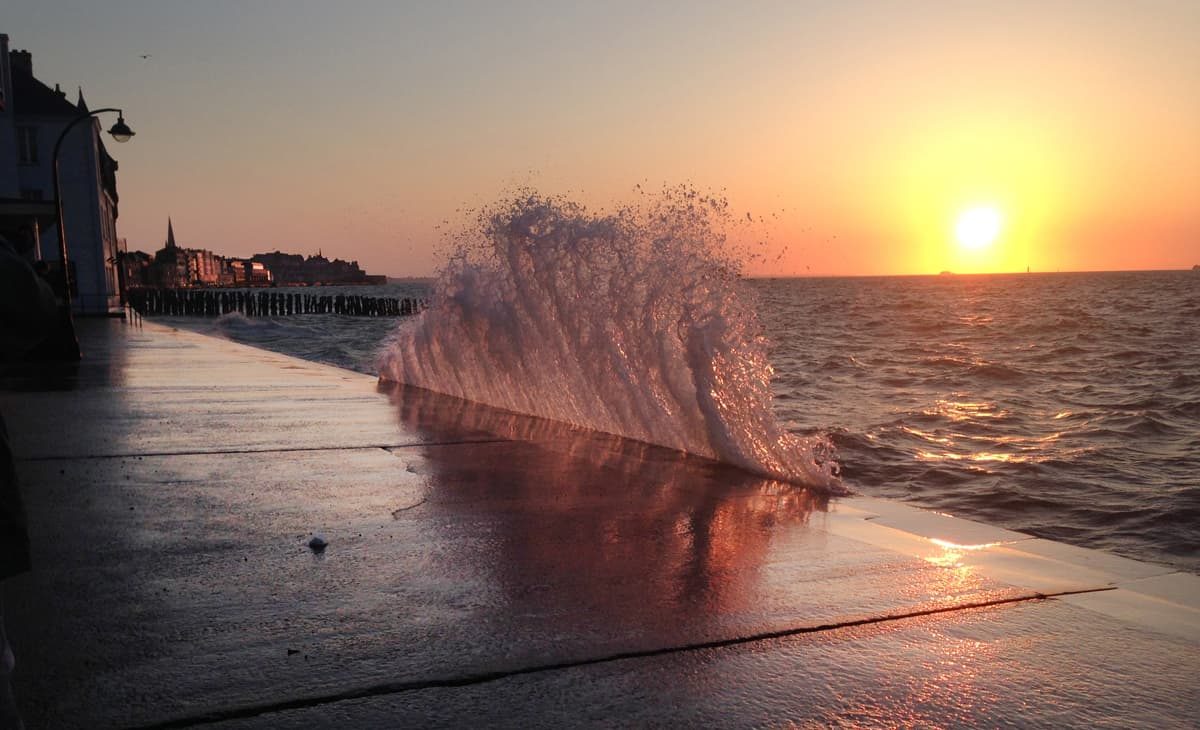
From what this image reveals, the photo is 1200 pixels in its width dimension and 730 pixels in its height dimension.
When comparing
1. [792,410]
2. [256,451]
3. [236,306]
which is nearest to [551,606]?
→ [256,451]

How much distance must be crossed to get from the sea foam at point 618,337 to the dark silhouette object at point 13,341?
5.07 m

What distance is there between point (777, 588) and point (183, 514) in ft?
10.8

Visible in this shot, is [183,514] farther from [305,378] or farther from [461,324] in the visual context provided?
[305,378]

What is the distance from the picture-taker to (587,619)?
3668mm

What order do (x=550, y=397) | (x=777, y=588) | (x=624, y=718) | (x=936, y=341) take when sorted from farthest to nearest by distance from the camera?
(x=936, y=341) < (x=550, y=397) < (x=777, y=588) < (x=624, y=718)

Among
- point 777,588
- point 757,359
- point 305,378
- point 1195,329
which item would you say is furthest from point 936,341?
point 777,588

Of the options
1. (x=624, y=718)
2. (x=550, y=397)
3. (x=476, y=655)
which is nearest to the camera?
(x=624, y=718)

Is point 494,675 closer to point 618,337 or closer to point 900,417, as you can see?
point 618,337

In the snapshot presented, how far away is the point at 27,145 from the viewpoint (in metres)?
48.4

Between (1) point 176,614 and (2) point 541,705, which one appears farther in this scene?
(1) point 176,614

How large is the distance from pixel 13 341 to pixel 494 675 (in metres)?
1.77

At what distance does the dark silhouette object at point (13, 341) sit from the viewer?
2002 millimetres

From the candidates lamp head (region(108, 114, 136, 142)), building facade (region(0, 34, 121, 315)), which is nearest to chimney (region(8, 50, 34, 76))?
building facade (region(0, 34, 121, 315))

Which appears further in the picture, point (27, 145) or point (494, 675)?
point (27, 145)
